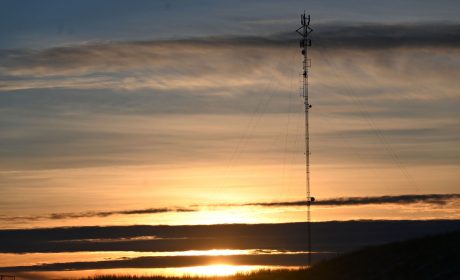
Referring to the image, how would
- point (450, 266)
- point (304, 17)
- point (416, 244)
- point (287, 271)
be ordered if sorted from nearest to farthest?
1. point (450, 266)
2. point (416, 244)
3. point (287, 271)
4. point (304, 17)

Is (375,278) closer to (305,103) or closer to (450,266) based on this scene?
(450,266)

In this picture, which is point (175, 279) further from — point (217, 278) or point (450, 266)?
point (450, 266)

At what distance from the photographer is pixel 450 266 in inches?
1772

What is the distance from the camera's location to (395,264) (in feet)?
159

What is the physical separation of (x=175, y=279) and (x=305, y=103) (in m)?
12.6

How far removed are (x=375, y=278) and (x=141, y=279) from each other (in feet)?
51.5

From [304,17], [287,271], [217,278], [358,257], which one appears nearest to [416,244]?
[358,257]

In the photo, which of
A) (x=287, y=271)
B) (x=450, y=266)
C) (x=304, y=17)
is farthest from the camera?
(x=304, y=17)

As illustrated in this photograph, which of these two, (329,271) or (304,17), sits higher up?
(304,17)

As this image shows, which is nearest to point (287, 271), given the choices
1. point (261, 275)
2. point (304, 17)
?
point (261, 275)

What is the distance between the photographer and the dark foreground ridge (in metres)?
45.7

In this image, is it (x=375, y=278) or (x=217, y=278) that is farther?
(x=217, y=278)

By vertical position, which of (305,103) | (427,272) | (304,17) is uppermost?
(304,17)

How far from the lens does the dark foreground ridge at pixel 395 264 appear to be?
150 feet
